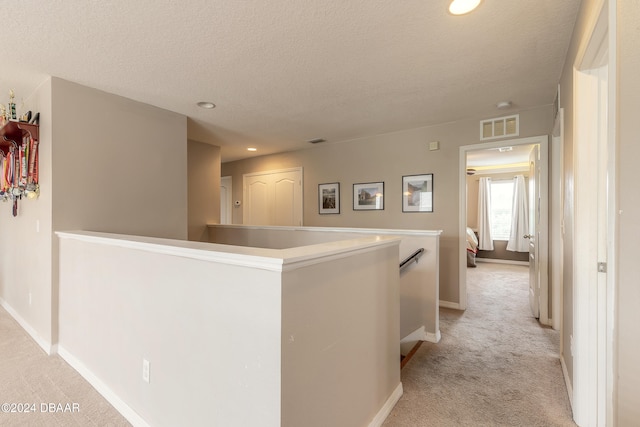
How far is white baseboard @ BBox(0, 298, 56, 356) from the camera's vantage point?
2555 mm

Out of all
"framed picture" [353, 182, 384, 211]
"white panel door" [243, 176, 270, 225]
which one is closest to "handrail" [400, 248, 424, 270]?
"framed picture" [353, 182, 384, 211]

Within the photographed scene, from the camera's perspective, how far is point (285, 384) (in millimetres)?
1093

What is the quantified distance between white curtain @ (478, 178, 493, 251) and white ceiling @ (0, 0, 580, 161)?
481 centimetres

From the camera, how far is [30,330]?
9.62 ft

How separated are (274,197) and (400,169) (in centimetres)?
260

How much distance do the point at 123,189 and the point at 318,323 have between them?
2803 millimetres

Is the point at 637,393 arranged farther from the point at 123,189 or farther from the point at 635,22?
the point at 123,189

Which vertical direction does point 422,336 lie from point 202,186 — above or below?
below

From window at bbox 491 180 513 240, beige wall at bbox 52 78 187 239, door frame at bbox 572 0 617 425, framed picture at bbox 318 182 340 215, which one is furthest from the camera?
window at bbox 491 180 513 240

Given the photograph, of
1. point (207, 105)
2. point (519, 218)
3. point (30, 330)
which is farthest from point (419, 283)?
point (519, 218)

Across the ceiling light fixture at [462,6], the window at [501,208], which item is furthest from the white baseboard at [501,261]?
the ceiling light fixture at [462,6]

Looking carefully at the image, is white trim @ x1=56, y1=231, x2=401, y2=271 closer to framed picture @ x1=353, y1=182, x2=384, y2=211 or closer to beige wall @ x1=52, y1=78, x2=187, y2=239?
beige wall @ x1=52, y1=78, x2=187, y2=239

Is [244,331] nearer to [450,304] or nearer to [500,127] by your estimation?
[450,304]

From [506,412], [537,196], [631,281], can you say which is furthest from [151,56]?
[537,196]
